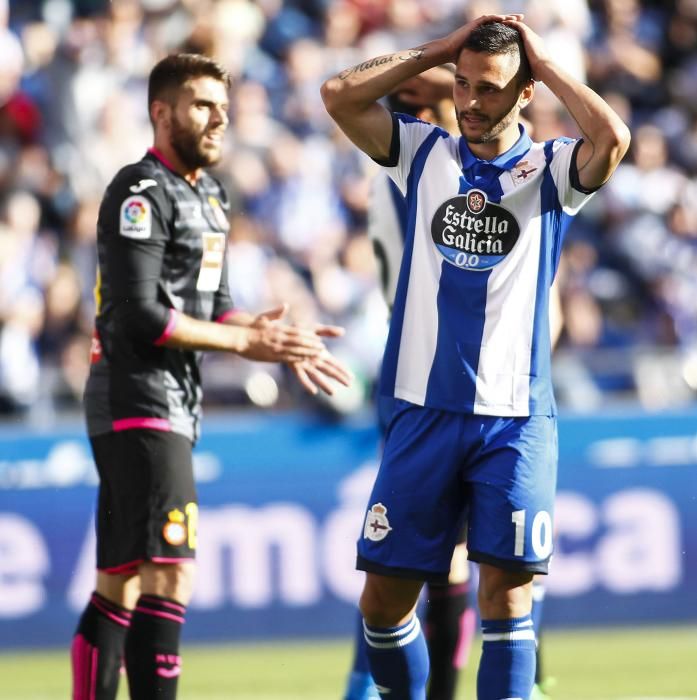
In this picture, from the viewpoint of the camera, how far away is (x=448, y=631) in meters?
6.26

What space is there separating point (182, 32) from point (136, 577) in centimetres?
831

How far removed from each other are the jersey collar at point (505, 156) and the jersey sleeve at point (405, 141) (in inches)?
6.0

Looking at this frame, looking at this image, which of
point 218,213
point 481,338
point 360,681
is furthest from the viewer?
point 360,681

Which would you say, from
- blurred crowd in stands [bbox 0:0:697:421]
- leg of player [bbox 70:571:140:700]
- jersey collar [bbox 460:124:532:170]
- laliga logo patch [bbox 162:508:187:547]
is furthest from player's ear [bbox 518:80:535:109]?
blurred crowd in stands [bbox 0:0:697:421]

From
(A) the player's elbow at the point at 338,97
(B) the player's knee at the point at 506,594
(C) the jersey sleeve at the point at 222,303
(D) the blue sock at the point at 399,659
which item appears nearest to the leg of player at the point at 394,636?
(D) the blue sock at the point at 399,659

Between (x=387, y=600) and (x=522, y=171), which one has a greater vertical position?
(x=522, y=171)

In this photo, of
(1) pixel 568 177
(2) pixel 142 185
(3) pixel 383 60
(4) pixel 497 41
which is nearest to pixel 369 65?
(3) pixel 383 60

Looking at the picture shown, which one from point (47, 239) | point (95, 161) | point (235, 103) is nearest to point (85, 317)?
point (47, 239)

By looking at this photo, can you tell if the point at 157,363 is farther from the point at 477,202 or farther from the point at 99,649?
the point at 477,202

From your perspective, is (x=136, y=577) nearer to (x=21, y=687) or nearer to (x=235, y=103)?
(x=21, y=687)

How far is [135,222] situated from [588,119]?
1757mm

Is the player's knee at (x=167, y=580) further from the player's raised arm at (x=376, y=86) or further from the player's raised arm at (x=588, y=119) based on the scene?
the player's raised arm at (x=588, y=119)

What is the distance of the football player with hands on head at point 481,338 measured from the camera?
4.92 metres

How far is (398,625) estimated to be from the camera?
5.17 metres
